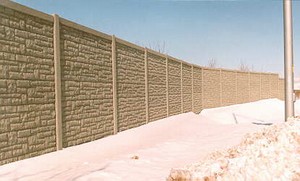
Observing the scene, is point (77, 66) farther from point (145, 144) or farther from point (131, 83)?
point (131, 83)

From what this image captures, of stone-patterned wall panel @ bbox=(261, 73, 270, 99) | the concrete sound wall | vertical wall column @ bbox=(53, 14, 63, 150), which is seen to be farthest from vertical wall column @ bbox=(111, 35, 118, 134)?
stone-patterned wall panel @ bbox=(261, 73, 270, 99)

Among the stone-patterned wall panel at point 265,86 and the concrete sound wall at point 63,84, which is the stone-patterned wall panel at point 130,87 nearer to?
the concrete sound wall at point 63,84

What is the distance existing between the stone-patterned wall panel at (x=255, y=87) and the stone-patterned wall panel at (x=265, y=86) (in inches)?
37.5

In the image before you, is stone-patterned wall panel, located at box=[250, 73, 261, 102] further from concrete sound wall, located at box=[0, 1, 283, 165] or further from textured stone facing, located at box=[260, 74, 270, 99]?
concrete sound wall, located at box=[0, 1, 283, 165]

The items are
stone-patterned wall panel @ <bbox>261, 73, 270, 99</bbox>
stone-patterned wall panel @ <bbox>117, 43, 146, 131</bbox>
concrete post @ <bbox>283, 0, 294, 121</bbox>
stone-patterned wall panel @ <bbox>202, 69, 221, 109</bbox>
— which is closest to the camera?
concrete post @ <bbox>283, 0, 294, 121</bbox>

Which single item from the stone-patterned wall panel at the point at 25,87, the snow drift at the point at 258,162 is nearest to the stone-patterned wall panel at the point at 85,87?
the stone-patterned wall panel at the point at 25,87

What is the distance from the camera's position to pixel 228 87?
2639 centimetres

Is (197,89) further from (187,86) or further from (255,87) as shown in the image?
(255,87)

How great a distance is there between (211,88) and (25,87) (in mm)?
18799

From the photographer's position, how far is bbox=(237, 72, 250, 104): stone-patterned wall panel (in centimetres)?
2812

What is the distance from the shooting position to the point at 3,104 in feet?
19.1

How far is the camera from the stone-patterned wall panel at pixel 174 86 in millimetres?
16281

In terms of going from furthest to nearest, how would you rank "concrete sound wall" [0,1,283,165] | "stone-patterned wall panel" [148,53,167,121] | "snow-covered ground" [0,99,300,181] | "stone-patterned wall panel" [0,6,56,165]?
"stone-patterned wall panel" [148,53,167,121] < "concrete sound wall" [0,1,283,165] < "stone-patterned wall panel" [0,6,56,165] < "snow-covered ground" [0,99,300,181]

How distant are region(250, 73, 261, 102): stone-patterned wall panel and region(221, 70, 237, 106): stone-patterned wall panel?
3828mm
